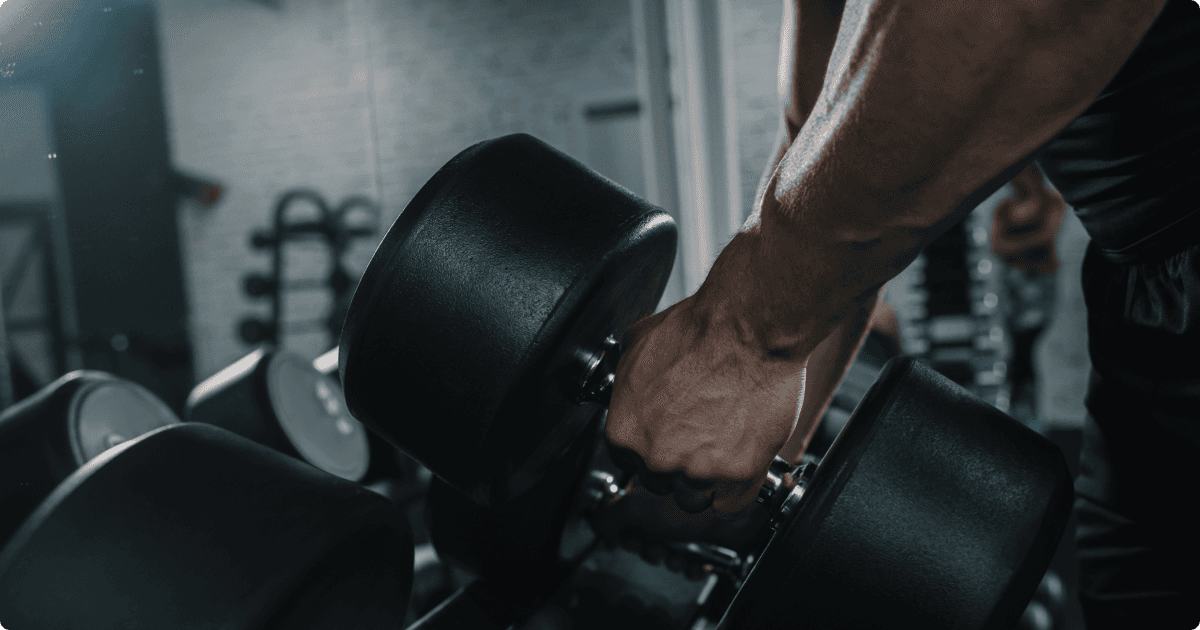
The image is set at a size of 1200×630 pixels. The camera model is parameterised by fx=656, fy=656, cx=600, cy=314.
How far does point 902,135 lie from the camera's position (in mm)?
402

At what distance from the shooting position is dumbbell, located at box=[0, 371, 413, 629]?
479mm

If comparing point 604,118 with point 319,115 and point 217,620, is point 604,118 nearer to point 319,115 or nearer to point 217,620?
point 319,115

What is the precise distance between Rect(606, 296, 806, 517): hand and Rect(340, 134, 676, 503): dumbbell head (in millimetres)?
81

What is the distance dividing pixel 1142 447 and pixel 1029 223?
806 mm

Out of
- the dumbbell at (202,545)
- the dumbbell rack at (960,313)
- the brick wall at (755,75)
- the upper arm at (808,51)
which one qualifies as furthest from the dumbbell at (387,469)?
the brick wall at (755,75)

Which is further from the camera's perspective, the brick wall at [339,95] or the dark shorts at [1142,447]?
the brick wall at [339,95]

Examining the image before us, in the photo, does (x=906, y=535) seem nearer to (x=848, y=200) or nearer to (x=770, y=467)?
(x=770, y=467)

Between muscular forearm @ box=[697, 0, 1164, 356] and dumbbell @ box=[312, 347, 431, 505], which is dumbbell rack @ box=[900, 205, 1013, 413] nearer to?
dumbbell @ box=[312, 347, 431, 505]

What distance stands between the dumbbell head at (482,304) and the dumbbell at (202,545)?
90 mm

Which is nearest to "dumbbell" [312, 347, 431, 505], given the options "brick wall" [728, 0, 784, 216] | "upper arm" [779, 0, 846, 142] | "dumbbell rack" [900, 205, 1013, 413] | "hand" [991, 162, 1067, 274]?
"upper arm" [779, 0, 846, 142]

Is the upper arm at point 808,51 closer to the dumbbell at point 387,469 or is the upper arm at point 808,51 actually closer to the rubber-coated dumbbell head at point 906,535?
the rubber-coated dumbbell head at point 906,535

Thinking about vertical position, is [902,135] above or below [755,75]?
below

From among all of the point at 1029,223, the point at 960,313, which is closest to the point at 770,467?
the point at 1029,223

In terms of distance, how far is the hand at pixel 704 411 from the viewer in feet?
1.69
